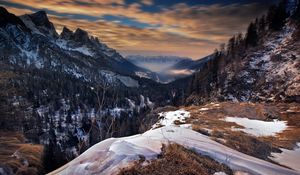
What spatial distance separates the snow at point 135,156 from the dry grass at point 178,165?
0.35 m

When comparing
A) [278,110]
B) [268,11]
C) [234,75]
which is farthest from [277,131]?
[268,11]

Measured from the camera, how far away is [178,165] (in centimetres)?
967

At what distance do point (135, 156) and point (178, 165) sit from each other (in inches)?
64.2

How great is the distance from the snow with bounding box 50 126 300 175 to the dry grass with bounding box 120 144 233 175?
0.35 meters

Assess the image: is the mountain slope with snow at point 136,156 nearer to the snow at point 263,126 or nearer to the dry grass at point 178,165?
the dry grass at point 178,165

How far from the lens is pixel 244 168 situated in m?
10.6

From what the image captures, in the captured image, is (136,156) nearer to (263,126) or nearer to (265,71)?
(263,126)

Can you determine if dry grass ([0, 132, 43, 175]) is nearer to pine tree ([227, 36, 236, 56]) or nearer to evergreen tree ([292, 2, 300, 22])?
evergreen tree ([292, 2, 300, 22])

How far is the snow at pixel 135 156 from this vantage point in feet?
31.2

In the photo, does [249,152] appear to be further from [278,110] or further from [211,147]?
[278,110]

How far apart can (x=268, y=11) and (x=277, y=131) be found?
96777 millimetres

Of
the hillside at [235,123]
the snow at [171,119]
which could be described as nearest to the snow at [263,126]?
the hillside at [235,123]

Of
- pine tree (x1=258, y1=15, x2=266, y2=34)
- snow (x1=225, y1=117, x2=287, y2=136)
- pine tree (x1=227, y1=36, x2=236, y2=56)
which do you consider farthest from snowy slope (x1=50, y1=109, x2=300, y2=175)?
pine tree (x1=227, y1=36, x2=236, y2=56)

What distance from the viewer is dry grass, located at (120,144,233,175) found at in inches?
361
